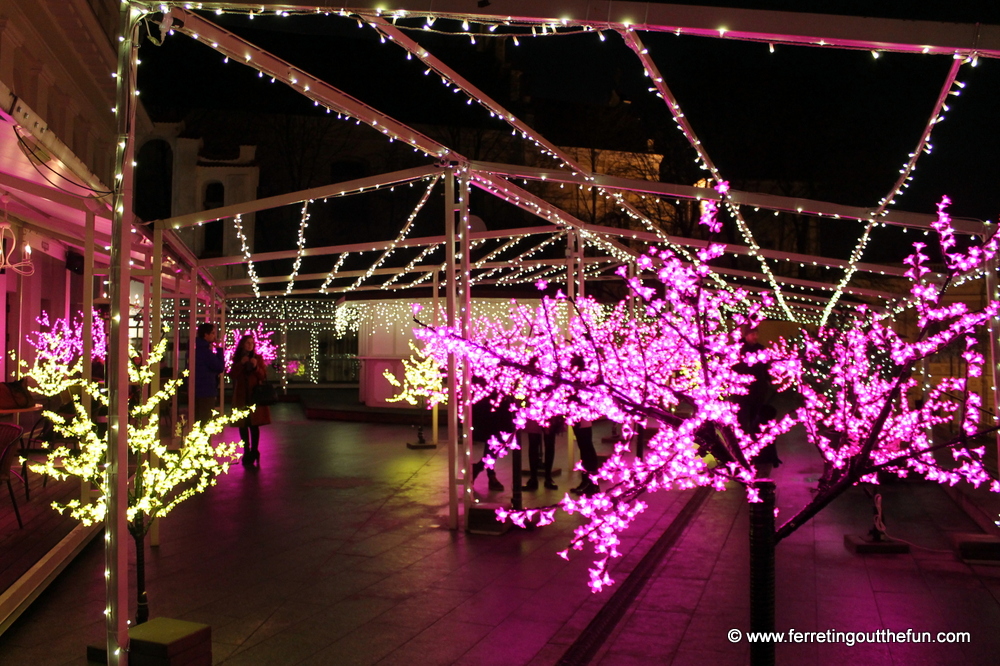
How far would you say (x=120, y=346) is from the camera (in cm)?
358

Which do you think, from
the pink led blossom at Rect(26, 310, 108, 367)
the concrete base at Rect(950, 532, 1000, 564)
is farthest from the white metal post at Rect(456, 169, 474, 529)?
the pink led blossom at Rect(26, 310, 108, 367)

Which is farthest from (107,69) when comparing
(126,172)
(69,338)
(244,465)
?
(126,172)

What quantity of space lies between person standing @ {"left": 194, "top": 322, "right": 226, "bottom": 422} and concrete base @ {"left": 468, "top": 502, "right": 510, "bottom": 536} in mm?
4738

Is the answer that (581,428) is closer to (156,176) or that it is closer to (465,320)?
(465,320)

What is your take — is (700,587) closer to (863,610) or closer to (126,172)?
(863,610)

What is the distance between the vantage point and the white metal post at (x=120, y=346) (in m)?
3.48

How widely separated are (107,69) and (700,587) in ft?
49.4

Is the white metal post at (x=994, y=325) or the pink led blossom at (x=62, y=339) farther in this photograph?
the pink led blossom at (x=62, y=339)

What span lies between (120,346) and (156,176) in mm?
22946

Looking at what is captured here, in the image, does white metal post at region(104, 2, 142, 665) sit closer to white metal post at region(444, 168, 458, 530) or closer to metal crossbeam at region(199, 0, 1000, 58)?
metal crossbeam at region(199, 0, 1000, 58)

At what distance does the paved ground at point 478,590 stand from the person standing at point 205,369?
6.98 ft

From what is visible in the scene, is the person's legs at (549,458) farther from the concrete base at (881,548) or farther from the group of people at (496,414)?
the concrete base at (881,548)

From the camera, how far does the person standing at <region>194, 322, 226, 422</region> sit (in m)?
10.2

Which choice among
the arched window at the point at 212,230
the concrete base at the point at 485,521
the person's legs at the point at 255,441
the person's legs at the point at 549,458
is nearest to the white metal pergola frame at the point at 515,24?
the concrete base at the point at 485,521
